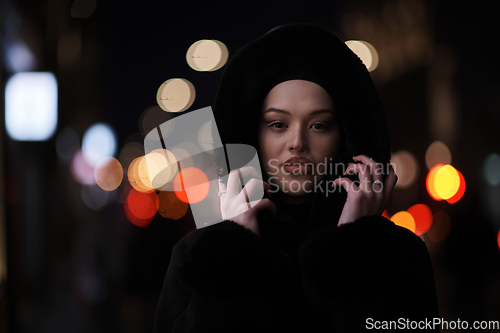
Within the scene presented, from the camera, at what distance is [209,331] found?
37.2 inches

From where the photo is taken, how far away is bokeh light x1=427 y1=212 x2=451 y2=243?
7314mm

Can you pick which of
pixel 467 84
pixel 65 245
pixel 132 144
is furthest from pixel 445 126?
pixel 65 245

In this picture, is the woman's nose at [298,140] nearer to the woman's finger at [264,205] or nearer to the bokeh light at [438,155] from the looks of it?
the woman's finger at [264,205]

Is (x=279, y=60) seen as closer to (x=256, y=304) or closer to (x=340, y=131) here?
(x=340, y=131)

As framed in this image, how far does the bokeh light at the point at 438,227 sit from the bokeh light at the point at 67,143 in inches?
379

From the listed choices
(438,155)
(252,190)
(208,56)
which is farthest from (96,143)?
(438,155)

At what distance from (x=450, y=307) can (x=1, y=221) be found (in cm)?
532

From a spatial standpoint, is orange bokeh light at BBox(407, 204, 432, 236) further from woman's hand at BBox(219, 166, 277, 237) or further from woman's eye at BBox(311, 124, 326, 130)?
woman's hand at BBox(219, 166, 277, 237)

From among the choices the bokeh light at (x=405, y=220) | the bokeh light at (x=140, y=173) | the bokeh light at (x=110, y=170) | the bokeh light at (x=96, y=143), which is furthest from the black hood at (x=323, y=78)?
the bokeh light at (x=405, y=220)

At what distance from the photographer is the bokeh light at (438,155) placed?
818 cm

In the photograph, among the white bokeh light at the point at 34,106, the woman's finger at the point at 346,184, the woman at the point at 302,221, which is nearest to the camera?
the woman at the point at 302,221

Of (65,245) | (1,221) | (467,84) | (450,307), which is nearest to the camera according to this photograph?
(1,221)

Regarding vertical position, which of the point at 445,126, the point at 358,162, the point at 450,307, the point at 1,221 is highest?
the point at 445,126

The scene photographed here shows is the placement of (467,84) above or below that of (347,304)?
above
